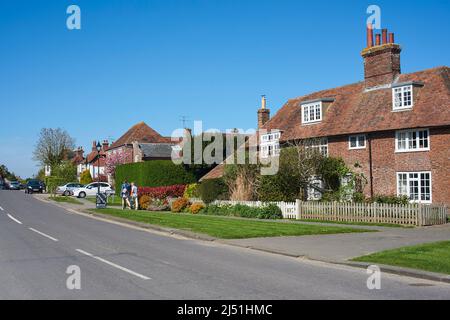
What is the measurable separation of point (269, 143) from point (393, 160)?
10.0 meters

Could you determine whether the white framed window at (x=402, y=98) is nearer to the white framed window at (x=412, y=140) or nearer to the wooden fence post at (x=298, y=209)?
the white framed window at (x=412, y=140)

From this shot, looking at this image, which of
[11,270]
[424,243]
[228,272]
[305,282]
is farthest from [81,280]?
[424,243]

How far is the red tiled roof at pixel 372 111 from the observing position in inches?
1067

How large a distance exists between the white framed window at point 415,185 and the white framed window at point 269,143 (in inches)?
365

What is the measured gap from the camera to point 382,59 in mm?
31391

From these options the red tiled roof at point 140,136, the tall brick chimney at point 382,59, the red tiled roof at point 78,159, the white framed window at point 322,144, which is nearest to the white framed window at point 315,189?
the white framed window at point 322,144

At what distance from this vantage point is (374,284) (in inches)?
373

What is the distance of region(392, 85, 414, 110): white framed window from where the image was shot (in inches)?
1135

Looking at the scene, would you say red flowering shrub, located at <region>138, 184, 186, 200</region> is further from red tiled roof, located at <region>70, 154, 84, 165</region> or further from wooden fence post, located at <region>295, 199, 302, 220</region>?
red tiled roof, located at <region>70, 154, 84, 165</region>

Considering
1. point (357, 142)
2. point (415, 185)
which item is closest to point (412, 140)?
point (415, 185)

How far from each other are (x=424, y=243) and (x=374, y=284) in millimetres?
6395

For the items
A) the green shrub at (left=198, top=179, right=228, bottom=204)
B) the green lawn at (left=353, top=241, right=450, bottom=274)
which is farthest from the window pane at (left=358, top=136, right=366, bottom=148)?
the green lawn at (left=353, top=241, right=450, bottom=274)

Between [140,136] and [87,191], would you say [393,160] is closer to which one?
[87,191]
